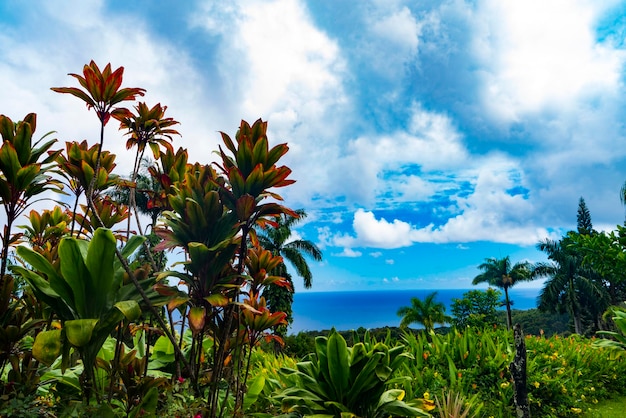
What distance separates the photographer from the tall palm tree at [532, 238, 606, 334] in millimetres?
32594

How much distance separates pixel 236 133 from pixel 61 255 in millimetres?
1259

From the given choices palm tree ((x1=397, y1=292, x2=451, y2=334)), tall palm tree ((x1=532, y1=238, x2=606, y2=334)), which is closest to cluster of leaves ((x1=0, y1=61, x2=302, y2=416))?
palm tree ((x1=397, y1=292, x2=451, y2=334))

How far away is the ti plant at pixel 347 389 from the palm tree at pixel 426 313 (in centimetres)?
2557

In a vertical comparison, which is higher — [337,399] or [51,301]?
[51,301]

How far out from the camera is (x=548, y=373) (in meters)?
5.99

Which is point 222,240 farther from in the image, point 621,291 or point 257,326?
point 621,291

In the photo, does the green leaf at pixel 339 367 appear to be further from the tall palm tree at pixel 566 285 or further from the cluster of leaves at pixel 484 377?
the tall palm tree at pixel 566 285

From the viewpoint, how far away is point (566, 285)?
111ft

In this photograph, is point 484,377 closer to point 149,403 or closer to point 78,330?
point 149,403

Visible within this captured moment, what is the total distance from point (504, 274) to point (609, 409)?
3251cm

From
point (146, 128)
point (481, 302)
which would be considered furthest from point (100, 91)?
point (481, 302)

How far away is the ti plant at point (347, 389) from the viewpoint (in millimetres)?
2912

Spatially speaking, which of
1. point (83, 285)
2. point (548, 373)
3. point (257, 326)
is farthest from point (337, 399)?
point (548, 373)

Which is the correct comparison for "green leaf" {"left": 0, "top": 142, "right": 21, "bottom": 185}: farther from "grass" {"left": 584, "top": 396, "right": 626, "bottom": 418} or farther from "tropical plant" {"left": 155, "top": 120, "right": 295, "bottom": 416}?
"grass" {"left": 584, "top": 396, "right": 626, "bottom": 418}
